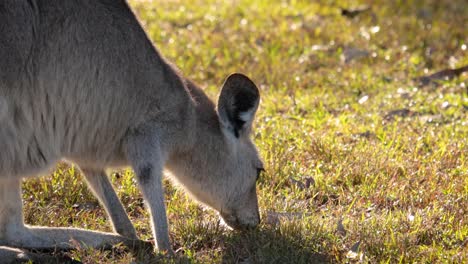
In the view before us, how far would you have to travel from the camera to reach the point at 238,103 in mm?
5078

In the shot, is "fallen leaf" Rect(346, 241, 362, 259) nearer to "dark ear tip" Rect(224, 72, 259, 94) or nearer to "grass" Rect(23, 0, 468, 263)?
"grass" Rect(23, 0, 468, 263)

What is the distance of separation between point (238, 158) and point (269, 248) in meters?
0.68

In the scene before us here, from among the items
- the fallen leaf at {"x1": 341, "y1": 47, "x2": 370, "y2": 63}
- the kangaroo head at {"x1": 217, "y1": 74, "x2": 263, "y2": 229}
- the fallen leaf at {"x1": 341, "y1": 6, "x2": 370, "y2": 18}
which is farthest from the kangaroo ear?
the fallen leaf at {"x1": 341, "y1": 6, "x2": 370, "y2": 18}

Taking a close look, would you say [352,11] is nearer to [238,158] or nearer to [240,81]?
[238,158]

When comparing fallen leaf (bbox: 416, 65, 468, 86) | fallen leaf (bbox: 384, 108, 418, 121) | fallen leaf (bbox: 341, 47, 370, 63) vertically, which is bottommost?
fallen leaf (bbox: 416, 65, 468, 86)

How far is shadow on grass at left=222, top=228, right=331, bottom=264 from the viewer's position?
15.7 ft

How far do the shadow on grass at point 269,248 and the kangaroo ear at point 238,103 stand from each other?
64 centimetres

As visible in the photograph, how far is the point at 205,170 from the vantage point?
17.0 ft

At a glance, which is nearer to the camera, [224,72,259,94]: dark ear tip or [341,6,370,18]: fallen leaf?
[224,72,259,94]: dark ear tip

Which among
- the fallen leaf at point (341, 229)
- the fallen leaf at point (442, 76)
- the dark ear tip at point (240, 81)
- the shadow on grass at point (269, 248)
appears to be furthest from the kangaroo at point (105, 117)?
the fallen leaf at point (442, 76)

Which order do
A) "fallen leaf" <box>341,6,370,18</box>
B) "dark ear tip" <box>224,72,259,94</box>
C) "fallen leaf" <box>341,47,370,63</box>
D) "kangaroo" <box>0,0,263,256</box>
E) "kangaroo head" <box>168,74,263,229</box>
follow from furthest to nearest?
"fallen leaf" <box>341,6,370,18</box> → "fallen leaf" <box>341,47,370,63</box> → "kangaroo head" <box>168,74,263,229</box> → "dark ear tip" <box>224,72,259,94</box> → "kangaroo" <box>0,0,263,256</box>

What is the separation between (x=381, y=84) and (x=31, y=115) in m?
4.74

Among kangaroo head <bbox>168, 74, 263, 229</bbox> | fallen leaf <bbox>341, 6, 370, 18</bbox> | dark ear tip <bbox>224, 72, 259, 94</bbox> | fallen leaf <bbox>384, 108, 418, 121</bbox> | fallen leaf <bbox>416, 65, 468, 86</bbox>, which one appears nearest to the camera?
dark ear tip <bbox>224, 72, 259, 94</bbox>

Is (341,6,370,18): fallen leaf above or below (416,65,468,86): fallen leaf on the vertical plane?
above
